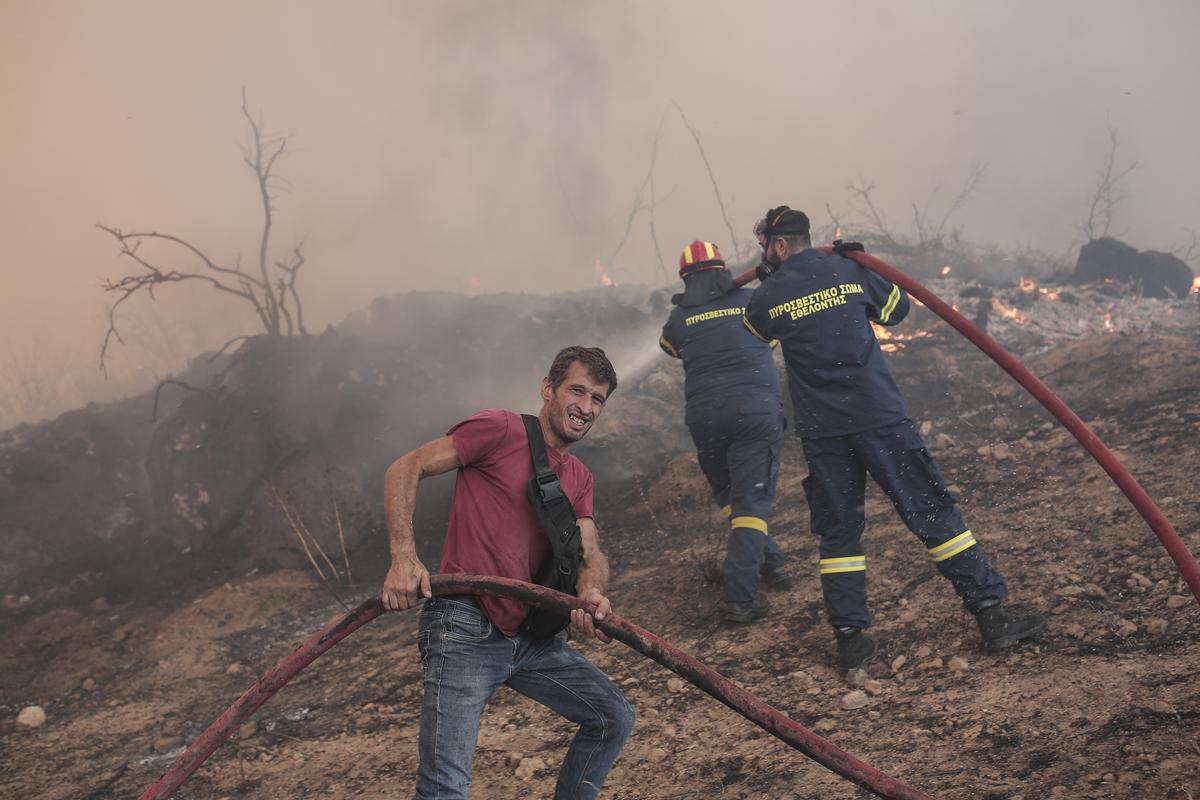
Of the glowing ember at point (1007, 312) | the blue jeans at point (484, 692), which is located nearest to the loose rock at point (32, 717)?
the blue jeans at point (484, 692)

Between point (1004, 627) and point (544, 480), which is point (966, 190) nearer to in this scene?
point (1004, 627)

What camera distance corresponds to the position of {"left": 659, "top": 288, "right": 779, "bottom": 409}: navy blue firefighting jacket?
4.79m

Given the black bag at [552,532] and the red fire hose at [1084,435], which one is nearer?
the black bag at [552,532]

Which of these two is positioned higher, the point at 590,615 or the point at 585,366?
the point at 585,366

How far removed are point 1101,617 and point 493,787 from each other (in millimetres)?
2963

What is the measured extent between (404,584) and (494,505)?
0.39 meters

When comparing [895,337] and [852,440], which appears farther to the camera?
[895,337]

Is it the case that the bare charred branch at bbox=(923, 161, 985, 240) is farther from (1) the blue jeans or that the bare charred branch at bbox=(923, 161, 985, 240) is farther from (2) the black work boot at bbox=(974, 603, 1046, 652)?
(1) the blue jeans

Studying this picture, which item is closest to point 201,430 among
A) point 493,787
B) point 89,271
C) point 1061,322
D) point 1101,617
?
point 493,787

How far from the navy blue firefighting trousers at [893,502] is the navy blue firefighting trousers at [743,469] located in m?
0.67

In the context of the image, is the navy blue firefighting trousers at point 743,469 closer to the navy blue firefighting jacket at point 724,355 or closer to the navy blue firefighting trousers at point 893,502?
the navy blue firefighting jacket at point 724,355

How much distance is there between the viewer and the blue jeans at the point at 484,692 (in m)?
2.02

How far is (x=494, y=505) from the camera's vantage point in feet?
7.57

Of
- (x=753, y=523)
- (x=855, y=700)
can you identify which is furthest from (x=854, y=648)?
(x=753, y=523)
